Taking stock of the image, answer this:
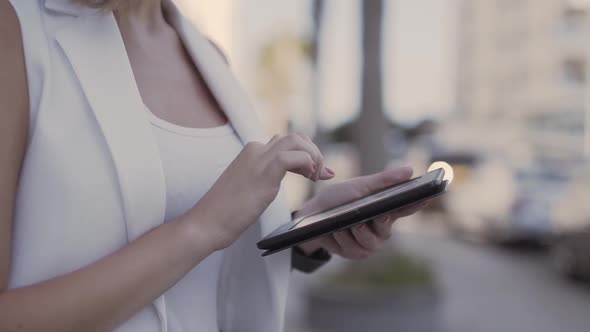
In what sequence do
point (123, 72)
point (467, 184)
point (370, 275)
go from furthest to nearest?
point (467, 184)
point (370, 275)
point (123, 72)

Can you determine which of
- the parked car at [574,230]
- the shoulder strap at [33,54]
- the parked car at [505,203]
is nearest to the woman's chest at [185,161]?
the shoulder strap at [33,54]

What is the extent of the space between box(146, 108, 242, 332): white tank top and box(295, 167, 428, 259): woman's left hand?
0.22 meters

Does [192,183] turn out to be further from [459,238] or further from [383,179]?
[459,238]

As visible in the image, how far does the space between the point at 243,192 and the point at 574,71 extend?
37672 mm

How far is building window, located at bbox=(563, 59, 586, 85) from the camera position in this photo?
34.8 metres

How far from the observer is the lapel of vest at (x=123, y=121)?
99 cm

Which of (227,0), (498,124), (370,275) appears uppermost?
(370,275)

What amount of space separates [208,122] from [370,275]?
4.64 m

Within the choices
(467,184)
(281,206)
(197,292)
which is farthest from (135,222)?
(467,184)

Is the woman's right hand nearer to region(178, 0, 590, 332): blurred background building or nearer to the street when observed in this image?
region(178, 0, 590, 332): blurred background building

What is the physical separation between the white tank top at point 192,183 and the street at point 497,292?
4823mm

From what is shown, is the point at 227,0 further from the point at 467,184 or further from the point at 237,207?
the point at 237,207

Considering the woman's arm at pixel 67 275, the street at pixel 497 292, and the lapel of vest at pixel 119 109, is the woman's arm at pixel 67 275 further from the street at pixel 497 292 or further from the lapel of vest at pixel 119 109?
the street at pixel 497 292

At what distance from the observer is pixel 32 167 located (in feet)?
3.02
